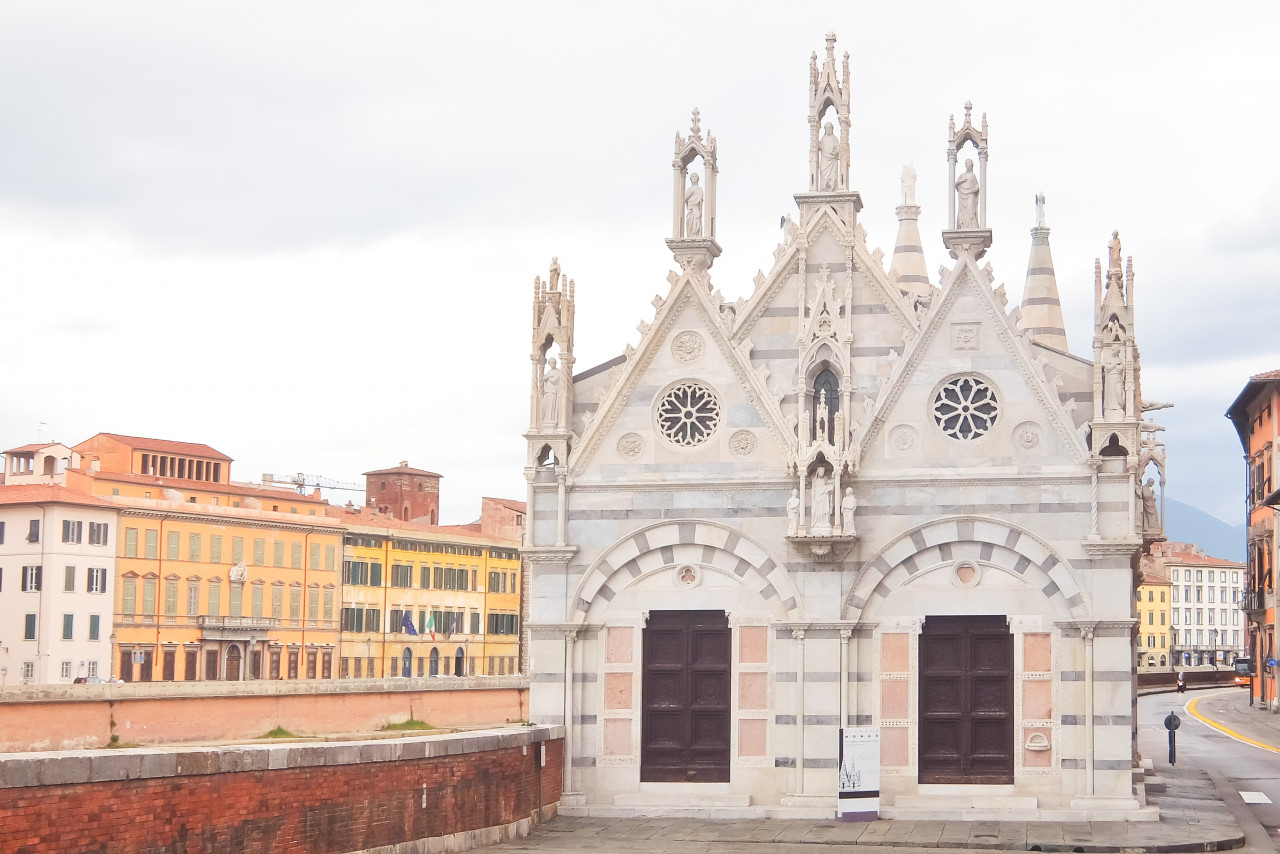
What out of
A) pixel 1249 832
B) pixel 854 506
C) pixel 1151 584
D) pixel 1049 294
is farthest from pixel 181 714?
pixel 1151 584

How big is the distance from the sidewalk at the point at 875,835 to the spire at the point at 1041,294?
15655mm

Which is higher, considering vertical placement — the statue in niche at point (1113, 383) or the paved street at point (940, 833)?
the statue in niche at point (1113, 383)

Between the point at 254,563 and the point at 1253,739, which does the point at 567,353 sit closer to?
the point at 1253,739

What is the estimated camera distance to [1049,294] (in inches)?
1613

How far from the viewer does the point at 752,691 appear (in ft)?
88.1

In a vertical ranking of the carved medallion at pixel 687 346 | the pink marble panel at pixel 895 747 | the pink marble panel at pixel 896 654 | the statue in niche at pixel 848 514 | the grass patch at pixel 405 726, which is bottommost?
the grass patch at pixel 405 726

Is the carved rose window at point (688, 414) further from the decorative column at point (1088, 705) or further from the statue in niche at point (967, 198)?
the decorative column at point (1088, 705)

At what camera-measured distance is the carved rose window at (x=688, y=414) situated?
27.6 meters

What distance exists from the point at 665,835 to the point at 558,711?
11.1 ft

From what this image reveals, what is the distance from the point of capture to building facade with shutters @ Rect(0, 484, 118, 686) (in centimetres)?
8200

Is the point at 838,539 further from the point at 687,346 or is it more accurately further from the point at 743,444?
the point at 687,346

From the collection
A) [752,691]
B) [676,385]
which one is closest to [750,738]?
[752,691]

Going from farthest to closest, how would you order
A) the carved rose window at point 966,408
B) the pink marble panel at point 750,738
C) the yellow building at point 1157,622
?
the yellow building at point 1157,622, the pink marble panel at point 750,738, the carved rose window at point 966,408

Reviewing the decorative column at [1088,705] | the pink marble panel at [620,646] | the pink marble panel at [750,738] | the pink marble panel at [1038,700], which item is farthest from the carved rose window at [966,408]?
the pink marble panel at [620,646]
